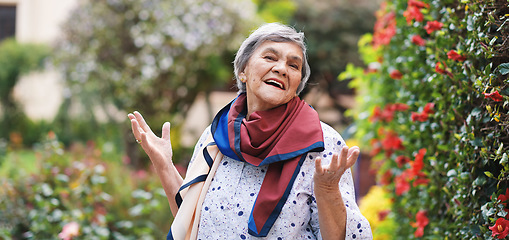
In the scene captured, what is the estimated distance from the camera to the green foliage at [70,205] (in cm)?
433

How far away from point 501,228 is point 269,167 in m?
0.87

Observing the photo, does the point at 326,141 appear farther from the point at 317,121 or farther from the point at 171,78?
the point at 171,78

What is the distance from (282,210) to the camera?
1.96 meters

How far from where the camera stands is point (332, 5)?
49.2 feet

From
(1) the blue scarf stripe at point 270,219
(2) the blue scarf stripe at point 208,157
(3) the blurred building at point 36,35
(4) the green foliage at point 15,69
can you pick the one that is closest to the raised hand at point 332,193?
(1) the blue scarf stripe at point 270,219

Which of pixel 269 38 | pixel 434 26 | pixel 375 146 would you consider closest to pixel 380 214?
pixel 375 146

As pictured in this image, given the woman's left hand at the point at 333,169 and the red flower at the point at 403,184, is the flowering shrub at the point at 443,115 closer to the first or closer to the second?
the red flower at the point at 403,184

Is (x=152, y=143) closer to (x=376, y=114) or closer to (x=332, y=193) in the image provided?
(x=332, y=193)

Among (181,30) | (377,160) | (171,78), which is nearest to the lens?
(377,160)

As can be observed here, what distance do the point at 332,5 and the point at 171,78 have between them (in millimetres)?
7361

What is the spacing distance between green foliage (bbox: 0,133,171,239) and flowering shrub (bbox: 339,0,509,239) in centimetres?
202

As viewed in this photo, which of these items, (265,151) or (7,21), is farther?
(7,21)

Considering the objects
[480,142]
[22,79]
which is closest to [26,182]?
[480,142]

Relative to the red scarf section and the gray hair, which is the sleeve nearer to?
the red scarf section
